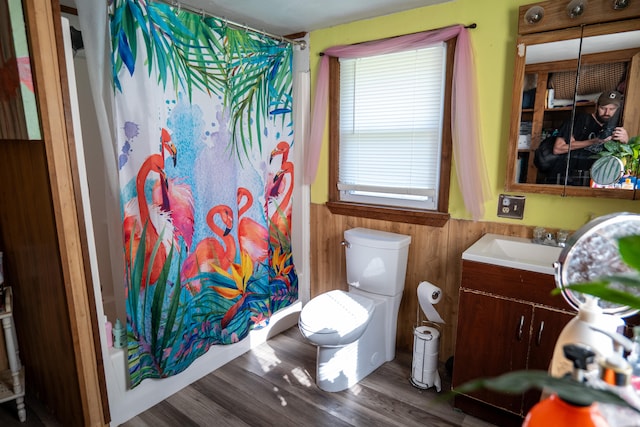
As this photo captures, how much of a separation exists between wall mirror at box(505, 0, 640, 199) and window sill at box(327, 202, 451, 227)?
1.48 ft

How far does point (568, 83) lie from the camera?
6.15 ft

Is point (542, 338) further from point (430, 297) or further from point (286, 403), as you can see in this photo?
point (286, 403)

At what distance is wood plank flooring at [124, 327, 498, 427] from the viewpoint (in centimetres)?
192

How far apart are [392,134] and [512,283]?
1205mm

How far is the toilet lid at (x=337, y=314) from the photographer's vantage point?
6.63 ft

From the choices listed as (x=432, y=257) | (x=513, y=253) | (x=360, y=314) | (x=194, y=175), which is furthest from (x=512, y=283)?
(x=194, y=175)

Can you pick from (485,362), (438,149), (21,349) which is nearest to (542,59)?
(438,149)

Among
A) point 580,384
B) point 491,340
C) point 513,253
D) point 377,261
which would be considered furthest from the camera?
point 377,261

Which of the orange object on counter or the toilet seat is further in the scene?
the toilet seat

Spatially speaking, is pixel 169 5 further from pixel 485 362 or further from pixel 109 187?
pixel 485 362

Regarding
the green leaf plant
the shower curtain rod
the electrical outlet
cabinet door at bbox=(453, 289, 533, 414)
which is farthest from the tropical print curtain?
the green leaf plant

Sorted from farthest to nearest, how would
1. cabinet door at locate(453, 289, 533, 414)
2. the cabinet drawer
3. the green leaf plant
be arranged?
1. cabinet door at locate(453, 289, 533, 414)
2. the cabinet drawer
3. the green leaf plant

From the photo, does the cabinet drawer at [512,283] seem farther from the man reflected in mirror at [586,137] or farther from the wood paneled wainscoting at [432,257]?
the man reflected in mirror at [586,137]

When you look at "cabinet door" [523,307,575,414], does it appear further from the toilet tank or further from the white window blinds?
the white window blinds
